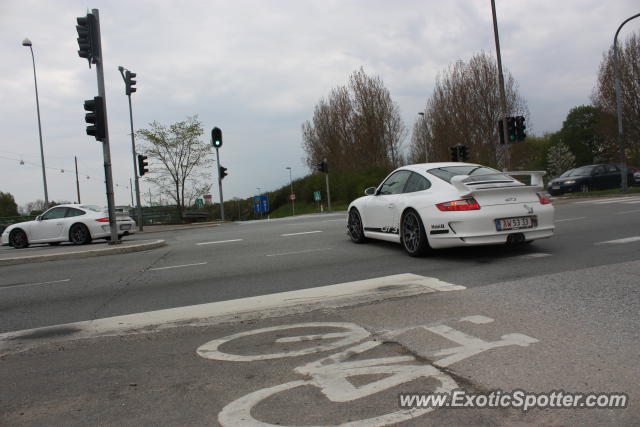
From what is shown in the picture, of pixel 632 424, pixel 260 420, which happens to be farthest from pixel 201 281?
pixel 632 424

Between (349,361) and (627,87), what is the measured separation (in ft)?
126

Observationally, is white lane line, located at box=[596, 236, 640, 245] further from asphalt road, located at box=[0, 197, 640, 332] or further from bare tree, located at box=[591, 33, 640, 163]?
bare tree, located at box=[591, 33, 640, 163]

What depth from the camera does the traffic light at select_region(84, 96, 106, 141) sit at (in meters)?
12.6

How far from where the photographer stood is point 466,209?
22.1 feet

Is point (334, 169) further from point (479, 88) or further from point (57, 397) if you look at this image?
point (57, 397)

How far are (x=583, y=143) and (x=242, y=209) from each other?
5482 cm

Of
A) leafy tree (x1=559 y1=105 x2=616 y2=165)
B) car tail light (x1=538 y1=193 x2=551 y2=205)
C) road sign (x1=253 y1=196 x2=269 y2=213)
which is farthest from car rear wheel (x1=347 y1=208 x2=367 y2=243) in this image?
leafy tree (x1=559 y1=105 x2=616 y2=165)

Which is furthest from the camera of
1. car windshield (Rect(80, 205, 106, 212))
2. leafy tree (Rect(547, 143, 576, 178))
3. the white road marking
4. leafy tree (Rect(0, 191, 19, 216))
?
leafy tree (Rect(0, 191, 19, 216))

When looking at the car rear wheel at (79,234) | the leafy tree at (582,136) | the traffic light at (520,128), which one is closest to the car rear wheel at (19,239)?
the car rear wheel at (79,234)

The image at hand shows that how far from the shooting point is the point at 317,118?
5838cm

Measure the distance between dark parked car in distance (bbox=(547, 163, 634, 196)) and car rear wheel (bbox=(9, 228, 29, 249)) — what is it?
26370mm

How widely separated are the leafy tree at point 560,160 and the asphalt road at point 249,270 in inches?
2452

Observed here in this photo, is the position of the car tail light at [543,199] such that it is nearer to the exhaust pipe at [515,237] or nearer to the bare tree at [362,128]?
the exhaust pipe at [515,237]

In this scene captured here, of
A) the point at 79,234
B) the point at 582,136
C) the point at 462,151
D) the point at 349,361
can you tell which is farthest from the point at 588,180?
the point at 582,136
